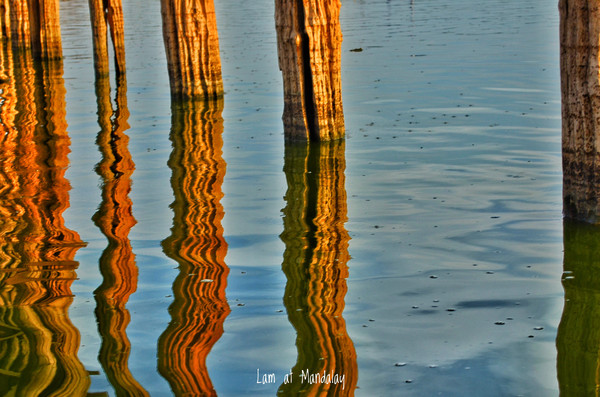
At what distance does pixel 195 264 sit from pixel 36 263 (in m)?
1.04

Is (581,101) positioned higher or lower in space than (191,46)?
lower

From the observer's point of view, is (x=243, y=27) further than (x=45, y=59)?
Yes

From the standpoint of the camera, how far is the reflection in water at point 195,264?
3.96 meters

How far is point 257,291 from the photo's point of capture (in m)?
4.94

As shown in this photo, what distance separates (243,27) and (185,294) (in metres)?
23.5

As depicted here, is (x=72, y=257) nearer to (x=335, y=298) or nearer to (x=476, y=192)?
(x=335, y=298)

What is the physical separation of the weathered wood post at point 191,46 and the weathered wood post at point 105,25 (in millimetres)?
3032

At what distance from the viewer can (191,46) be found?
1108 cm

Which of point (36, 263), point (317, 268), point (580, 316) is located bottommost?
point (580, 316)

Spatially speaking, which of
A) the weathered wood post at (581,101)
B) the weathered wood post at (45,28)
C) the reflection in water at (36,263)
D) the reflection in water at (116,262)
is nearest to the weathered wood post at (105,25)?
the weathered wood post at (45,28)

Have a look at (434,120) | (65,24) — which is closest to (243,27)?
(65,24)

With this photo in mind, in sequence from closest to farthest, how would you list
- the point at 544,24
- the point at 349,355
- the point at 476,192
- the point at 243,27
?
the point at 349,355
the point at 476,192
the point at 544,24
the point at 243,27

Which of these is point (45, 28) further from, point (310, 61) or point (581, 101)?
point (581, 101)

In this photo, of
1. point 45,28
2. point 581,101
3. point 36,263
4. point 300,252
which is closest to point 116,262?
point 36,263
